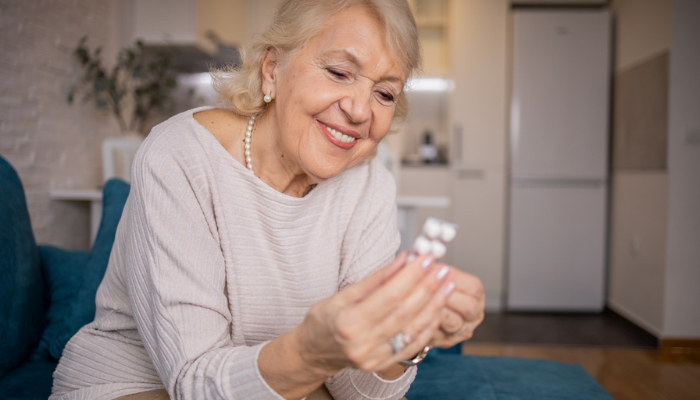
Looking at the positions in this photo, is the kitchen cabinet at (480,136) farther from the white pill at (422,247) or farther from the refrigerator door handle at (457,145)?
the white pill at (422,247)

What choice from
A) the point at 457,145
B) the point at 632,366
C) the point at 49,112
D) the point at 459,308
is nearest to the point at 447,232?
the point at 459,308

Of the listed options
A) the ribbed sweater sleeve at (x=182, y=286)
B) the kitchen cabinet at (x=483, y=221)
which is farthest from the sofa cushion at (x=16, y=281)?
the kitchen cabinet at (x=483, y=221)

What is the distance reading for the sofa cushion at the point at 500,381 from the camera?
108cm

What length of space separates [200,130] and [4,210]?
0.58m

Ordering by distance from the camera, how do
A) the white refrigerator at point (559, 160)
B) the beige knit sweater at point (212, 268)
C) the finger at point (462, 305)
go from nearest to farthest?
1. the finger at point (462, 305)
2. the beige knit sweater at point (212, 268)
3. the white refrigerator at point (559, 160)

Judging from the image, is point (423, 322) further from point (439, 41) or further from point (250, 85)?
point (439, 41)

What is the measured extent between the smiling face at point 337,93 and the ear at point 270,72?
3 cm

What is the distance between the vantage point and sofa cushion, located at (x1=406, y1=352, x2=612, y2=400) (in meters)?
1.08

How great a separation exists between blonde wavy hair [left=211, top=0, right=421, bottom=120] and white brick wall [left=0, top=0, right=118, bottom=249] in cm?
139

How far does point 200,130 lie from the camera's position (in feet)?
2.96

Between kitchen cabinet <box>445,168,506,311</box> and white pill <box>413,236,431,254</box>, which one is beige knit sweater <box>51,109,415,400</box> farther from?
kitchen cabinet <box>445,168,506,311</box>

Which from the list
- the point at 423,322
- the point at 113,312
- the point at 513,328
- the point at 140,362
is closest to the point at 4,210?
the point at 113,312

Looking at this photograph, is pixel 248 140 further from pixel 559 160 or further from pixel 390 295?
pixel 559 160

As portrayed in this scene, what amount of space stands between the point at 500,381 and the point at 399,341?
28.5 inches
